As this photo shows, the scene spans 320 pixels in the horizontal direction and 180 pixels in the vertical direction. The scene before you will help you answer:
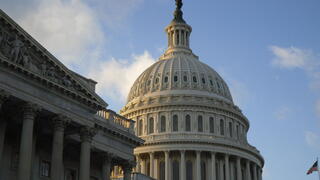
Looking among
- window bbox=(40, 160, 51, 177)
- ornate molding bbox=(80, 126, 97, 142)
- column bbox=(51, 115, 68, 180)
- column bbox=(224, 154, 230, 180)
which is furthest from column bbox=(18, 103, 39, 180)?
column bbox=(224, 154, 230, 180)

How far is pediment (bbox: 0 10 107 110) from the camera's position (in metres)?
42.2

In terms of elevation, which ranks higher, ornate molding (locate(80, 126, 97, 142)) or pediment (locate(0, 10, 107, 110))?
pediment (locate(0, 10, 107, 110))

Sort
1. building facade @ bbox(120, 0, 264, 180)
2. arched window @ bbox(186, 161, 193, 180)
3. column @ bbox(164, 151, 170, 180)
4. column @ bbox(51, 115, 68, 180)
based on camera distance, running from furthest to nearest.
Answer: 1. building facade @ bbox(120, 0, 264, 180)
2. arched window @ bbox(186, 161, 193, 180)
3. column @ bbox(164, 151, 170, 180)
4. column @ bbox(51, 115, 68, 180)

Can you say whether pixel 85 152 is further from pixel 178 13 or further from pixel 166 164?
pixel 178 13

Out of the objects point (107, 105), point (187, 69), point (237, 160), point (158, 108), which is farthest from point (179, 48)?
point (107, 105)

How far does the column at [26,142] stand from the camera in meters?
41.2

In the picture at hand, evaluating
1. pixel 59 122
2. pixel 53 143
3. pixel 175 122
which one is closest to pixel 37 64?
pixel 59 122

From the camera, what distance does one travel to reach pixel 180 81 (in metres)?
118

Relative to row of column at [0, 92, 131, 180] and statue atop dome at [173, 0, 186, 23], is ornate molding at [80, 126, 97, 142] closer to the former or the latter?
row of column at [0, 92, 131, 180]

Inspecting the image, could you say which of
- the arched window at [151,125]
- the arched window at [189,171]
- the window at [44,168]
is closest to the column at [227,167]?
the arched window at [189,171]

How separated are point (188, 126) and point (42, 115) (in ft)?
Answer: 224

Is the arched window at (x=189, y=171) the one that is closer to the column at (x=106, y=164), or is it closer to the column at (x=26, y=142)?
the column at (x=106, y=164)

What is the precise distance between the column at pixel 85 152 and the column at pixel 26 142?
589 cm

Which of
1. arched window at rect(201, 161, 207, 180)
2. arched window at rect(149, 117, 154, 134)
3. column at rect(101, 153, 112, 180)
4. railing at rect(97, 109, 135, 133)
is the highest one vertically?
arched window at rect(149, 117, 154, 134)
